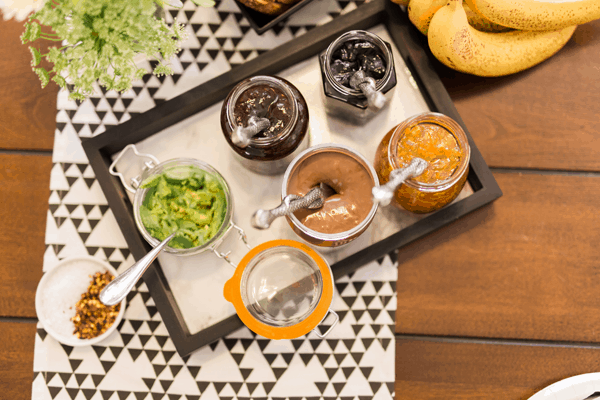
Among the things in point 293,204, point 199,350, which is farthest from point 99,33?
point 199,350

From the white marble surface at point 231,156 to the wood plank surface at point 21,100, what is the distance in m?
0.26

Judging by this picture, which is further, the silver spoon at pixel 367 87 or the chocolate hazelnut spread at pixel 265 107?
the chocolate hazelnut spread at pixel 265 107

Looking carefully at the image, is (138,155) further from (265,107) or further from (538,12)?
(538,12)

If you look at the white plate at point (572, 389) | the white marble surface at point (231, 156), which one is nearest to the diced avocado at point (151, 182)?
the white marble surface at point (231, 156)

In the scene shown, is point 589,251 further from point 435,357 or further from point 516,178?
point 435,357

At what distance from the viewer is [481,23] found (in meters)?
0.90

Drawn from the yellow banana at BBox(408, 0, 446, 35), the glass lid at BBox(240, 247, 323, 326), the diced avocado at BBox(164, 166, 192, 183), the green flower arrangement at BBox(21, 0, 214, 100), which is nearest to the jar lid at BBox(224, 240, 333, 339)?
the glass lid at BBox(240, 247, 323, 326)

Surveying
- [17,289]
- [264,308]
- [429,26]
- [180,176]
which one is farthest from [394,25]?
[17,289]

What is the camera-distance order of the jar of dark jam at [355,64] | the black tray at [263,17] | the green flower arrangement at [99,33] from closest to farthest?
the green flower arrangement at [99,33] < the jar of dark jam at [355,64] < the black tray at [263,17]

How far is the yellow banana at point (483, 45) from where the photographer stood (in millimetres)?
817

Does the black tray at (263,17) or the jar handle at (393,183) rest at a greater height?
the black tray at (263,17)

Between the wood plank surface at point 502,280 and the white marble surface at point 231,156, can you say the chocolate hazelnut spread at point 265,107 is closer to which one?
the white marble surface at point 231,156

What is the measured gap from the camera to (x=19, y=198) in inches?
39.7

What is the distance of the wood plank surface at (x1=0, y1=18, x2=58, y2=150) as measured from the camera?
1006mm
